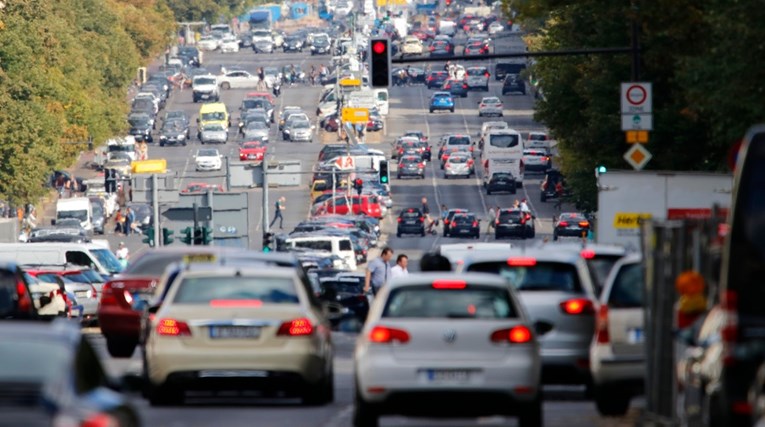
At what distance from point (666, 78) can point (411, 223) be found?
46774mm

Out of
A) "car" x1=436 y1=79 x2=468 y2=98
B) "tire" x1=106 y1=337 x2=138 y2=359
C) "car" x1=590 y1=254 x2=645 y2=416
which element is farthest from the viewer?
"car" x1=436 y1=79 x2=468 y2=98

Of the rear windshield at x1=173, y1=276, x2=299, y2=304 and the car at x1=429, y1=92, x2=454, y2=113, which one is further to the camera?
the car at x1=429, y1=92, x2=454, y2=113

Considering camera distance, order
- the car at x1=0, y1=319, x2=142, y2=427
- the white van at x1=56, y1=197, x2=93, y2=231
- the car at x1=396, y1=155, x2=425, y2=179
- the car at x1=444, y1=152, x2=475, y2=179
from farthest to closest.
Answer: the car at x1=396, y1=155, x2=425, y2=179, the car at x1=444, y1=152, x2=475, y2=179, the white van at x1=56, y1=197, x2=93, y2=231, the car at x1=0, y1=319, x2=142, y2=427

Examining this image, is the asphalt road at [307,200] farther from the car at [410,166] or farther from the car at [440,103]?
the car at [440,103]

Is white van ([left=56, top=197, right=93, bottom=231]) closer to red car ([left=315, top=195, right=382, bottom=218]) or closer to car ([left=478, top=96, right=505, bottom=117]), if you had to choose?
red car ([left=315, top=195, right=382, bottom=218])

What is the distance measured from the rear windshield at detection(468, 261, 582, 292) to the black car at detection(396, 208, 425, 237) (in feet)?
238

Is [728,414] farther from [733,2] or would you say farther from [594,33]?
[594,33]

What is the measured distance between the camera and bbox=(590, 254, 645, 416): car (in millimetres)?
20000

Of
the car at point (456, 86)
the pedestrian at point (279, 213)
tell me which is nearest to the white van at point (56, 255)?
the pedestrian at point (279, 213)

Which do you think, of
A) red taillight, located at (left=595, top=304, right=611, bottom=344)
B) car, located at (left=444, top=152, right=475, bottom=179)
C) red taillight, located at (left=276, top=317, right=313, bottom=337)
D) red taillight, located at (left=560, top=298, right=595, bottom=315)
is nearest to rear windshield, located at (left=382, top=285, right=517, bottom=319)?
red taillight, located at (left=595, top=304, right=611, bottom=344)

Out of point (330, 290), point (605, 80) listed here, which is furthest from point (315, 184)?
point (330, 290)

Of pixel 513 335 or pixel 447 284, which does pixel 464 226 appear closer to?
pixel 447 284

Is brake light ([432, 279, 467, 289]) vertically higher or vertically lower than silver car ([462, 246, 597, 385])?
higher

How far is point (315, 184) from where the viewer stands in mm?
105562
